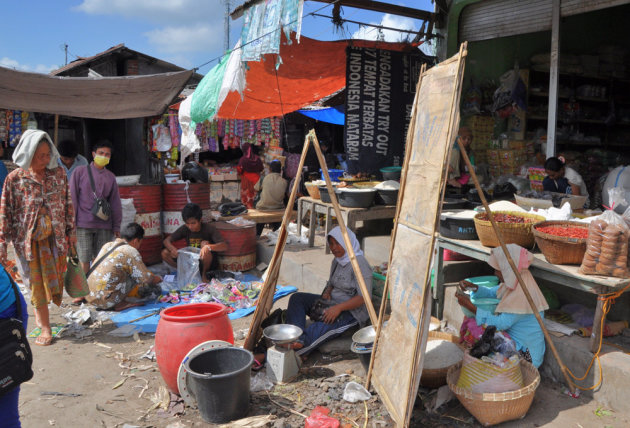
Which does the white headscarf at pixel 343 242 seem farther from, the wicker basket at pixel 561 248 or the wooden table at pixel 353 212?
the wooden table at pixel 353 212

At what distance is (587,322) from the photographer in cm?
400

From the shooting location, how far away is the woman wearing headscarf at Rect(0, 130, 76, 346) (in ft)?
14.8

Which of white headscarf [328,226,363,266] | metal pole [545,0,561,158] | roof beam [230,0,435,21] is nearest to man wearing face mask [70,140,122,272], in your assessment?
roof beam [230,0,435,21]

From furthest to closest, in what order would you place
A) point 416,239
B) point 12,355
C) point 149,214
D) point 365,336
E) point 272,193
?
point 272,193 < point 149,214 < point 365,336 < point 416,239 < point 12,355

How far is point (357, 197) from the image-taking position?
6305mm

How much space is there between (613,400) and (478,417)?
1.00 m

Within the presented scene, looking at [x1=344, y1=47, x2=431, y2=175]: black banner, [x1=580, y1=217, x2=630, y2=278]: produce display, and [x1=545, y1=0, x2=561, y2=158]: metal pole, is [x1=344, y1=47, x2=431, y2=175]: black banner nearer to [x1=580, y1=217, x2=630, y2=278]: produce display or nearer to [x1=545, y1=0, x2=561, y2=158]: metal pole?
[x1=545, y1=0, x2=561, y2=158]: metal pole

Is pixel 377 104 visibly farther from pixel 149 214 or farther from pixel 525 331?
pixel 525 331

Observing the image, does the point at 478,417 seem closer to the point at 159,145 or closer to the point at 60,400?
the point at 60,400

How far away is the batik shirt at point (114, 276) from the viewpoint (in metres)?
5.59

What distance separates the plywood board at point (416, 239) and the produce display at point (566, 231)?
1328 mm

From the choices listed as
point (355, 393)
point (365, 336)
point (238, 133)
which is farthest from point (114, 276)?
point (238, 133)

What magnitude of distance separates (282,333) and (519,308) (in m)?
1.99

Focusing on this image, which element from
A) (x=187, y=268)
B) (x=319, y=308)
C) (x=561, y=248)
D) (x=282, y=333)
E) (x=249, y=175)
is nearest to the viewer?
(x=561, y=248)
